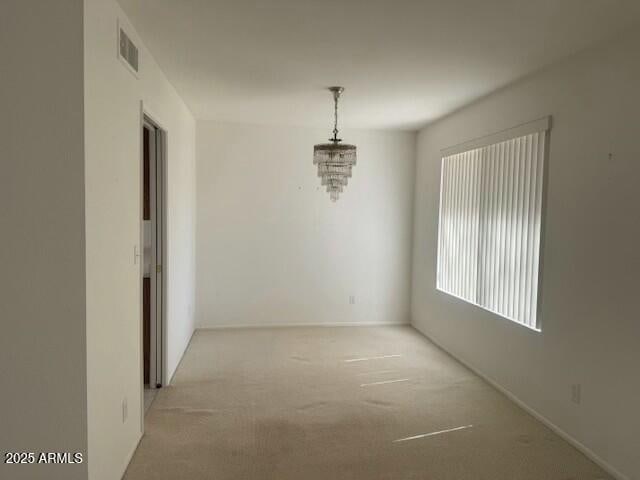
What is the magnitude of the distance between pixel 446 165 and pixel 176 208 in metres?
3.06

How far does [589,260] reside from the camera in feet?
10.1

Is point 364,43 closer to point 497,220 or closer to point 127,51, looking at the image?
point 127,51

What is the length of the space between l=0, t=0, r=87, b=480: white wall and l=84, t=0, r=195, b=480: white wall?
0.06 metres

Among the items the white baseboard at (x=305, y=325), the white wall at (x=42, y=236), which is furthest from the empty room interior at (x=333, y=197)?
the white baseboard at (x=305, y=325)

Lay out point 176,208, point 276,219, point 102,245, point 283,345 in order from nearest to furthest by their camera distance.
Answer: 1. point 102,245
2. point 176,208
3. point 283,345
4. point 276,219

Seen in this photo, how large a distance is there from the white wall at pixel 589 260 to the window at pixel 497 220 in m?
0.14

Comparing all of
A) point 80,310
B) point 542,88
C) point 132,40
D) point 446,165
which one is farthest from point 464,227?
point 80,310

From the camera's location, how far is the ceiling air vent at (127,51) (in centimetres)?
258

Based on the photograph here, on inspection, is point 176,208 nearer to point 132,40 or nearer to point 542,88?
point 132,40

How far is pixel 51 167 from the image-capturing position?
2.02 m

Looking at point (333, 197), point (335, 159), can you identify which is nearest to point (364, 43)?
point (335, 159)

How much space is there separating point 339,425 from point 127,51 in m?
2.81

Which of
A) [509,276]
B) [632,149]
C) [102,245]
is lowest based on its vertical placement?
[509,276]

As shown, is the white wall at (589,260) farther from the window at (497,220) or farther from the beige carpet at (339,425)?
the beige carpet at (339,425)
